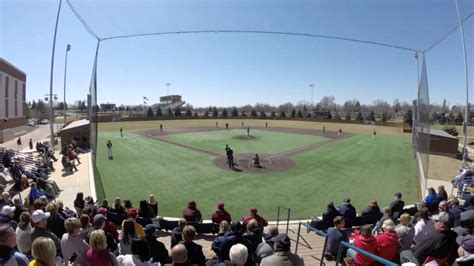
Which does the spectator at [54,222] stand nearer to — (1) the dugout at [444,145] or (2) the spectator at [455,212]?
(2) the spectator at [455,212]

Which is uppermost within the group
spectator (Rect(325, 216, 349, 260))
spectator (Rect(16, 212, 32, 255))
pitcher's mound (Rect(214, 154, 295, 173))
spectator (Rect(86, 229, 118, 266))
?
spectator (Rect(86, 229, 118, 266))

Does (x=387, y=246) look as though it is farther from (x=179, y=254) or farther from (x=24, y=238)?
(x=24, y=238)

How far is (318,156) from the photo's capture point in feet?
107

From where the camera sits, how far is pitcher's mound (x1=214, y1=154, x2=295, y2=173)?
2572 centimetres

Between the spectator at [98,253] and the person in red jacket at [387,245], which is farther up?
the spectator at [98,253]

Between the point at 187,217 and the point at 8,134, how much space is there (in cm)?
5323

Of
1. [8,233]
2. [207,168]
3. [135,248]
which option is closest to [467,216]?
[135,248]

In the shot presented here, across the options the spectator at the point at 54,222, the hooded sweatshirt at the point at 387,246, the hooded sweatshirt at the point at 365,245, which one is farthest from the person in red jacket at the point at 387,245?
the spectator at the point at 54,222

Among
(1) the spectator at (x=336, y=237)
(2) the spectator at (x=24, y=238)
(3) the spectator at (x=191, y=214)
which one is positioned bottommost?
(3) the spectator at (x=191, y=214)

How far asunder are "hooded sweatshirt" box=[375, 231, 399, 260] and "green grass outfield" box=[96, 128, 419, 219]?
8477mm

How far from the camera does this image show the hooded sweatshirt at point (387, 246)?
21.5 ft

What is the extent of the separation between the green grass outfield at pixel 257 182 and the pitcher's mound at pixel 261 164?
2.85 ft

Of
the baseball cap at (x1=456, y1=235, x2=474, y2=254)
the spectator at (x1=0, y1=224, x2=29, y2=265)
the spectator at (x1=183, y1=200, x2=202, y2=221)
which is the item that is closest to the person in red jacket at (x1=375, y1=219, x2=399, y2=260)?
the baseball cap at (x1=456, y1=235, x2=474, y2=254)

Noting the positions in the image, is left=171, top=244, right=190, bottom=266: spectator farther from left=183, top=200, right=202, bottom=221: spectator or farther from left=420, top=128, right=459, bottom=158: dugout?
left=420, top=128, right=459, bottom=158: dugout
